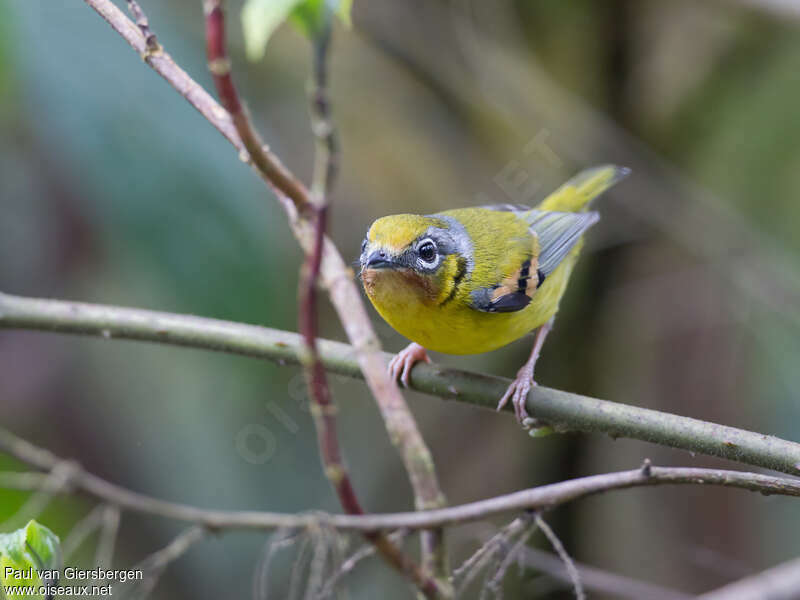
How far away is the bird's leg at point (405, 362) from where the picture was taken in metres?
2.83

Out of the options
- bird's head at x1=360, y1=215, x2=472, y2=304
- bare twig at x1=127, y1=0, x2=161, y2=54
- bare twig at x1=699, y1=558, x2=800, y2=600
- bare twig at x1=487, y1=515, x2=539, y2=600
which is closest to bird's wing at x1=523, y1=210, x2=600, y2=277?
bird's head at x1=360, y1=215, x2=472, y2=304

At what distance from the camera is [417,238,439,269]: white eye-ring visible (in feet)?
8.97

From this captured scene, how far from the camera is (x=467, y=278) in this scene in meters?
3.04

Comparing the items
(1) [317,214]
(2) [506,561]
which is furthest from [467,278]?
(1) [317,214]

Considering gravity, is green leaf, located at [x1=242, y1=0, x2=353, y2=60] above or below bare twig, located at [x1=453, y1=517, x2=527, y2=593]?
above

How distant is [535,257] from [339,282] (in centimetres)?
148

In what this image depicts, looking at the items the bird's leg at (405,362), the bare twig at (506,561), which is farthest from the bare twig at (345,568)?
the bird's leg at (405,362)

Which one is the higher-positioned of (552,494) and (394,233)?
(394,233)

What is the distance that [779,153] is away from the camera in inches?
249

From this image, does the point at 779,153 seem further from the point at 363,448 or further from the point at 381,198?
the point at 363,448

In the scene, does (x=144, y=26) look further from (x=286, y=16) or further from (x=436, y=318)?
(x=436, y=318)

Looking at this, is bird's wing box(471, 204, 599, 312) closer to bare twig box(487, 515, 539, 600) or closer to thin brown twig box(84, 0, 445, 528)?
thin brown twig box(84, 0, 445, 528)

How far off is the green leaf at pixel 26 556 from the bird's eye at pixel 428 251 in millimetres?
1501

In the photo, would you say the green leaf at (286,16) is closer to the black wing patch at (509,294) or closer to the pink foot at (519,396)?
the pink foot at (519,396)
